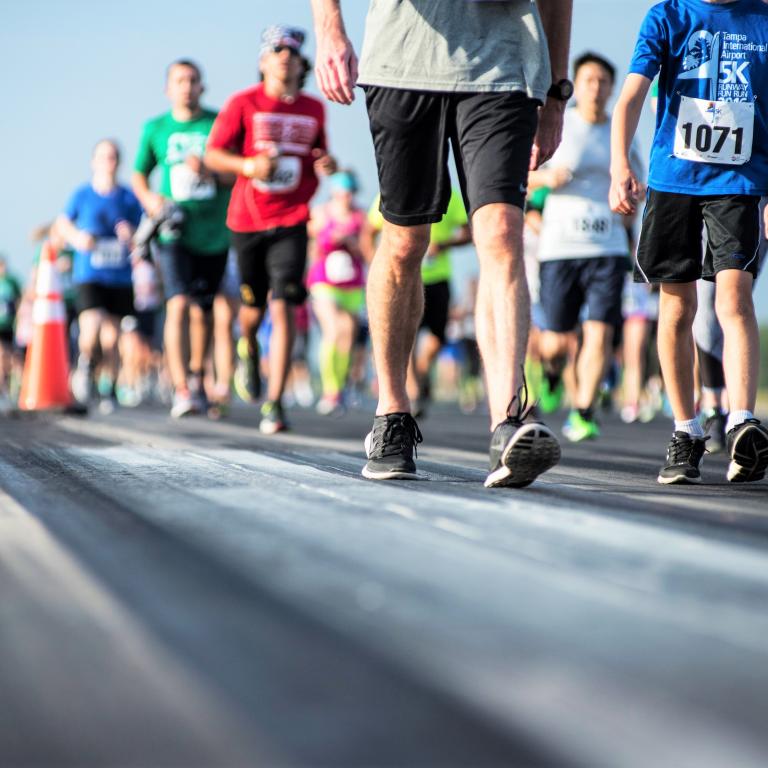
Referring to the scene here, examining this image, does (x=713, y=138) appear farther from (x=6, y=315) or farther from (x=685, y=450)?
(x=6, y=315)

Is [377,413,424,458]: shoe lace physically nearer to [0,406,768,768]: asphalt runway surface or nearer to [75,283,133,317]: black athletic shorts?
[0,406,768,768]: asphalt runway surface

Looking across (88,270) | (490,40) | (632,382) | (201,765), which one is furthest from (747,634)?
(632,382)

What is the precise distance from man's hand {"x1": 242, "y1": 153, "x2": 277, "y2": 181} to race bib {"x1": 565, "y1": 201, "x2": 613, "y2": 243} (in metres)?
1.81

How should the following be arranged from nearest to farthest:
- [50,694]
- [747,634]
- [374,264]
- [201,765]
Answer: [201,765]
[50,694]
[747,634]
[374,264]

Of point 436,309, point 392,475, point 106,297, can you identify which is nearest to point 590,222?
point 436,309

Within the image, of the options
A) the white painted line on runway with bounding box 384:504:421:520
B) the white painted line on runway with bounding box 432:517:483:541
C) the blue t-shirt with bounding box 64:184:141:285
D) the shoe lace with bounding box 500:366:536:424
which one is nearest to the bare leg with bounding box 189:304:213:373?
the blue t-shirt with bounding box 64:184:141:285

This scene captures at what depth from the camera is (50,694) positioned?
1.39 m

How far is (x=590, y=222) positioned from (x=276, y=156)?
1.93 meters

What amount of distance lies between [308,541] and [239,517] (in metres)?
0.38

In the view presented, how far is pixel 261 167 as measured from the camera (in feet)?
25.3

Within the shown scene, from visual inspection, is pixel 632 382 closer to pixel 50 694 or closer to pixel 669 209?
pixel 669 209

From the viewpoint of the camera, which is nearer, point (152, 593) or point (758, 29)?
point (152, 593)

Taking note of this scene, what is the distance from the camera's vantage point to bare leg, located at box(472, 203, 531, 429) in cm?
360

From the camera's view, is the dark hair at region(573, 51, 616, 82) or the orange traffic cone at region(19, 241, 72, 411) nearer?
the dark hair at region(573, 51, 616, 82)
